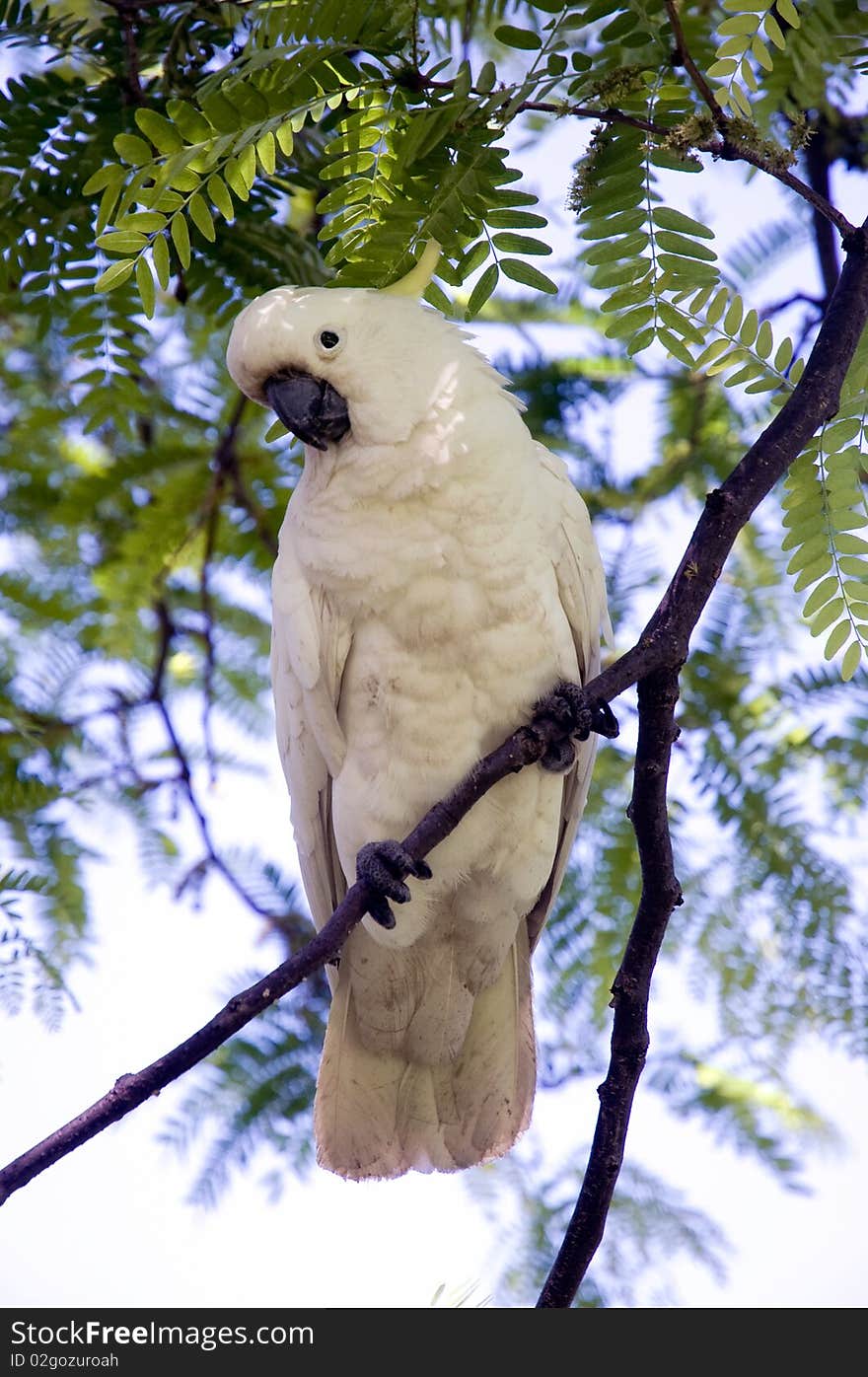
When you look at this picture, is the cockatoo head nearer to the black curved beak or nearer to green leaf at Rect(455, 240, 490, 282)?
the black curved beak

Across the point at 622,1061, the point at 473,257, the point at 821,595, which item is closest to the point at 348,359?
the point at 473,257

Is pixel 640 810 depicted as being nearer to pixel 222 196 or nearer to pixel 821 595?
pixel 821 595

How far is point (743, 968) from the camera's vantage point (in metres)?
2.49

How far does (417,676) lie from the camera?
1.87m

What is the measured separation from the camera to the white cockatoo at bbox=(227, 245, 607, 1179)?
181 cm

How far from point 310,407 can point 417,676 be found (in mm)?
410

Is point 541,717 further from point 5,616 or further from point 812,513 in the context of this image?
point 5,616

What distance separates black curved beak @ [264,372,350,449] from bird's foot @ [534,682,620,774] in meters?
0.49

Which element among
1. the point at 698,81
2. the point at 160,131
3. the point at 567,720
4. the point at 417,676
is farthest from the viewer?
the point at 417,676

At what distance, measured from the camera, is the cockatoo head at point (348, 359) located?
5.86 feet
